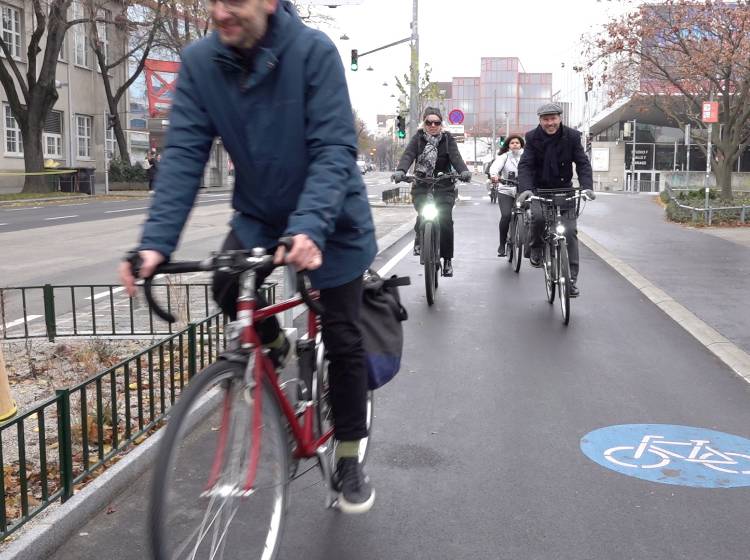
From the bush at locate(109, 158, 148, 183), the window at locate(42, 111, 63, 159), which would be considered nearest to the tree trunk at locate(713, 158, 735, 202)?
the bush at locate(109, 158, 148, 183)

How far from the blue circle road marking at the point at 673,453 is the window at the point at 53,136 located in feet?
143

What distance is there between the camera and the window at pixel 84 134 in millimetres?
47969

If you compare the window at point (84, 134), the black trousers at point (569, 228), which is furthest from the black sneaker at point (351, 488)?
the window at point (84, 134)

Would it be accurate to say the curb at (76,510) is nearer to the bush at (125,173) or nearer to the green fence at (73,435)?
the green fence at (73,435)

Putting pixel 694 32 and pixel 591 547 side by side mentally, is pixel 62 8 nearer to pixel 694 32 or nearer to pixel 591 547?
pixel 694 32

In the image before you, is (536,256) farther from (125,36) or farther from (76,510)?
(125,36)

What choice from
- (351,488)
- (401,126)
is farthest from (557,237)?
(401,126)

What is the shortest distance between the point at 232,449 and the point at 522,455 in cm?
216

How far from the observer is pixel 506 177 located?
1341 cm

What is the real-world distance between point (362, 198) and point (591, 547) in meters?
1.59

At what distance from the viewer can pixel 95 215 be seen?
25562 mm

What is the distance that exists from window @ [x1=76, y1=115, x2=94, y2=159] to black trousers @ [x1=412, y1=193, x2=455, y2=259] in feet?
135

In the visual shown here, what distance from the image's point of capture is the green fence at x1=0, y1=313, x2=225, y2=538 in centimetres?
362

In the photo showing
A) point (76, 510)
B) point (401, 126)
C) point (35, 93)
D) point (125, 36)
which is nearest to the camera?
point (76, 510)
